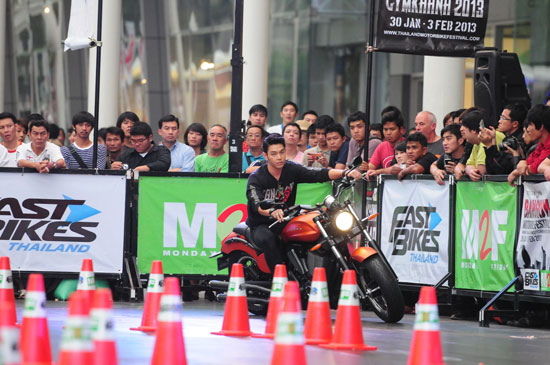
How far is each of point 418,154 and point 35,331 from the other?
7298 millimetres

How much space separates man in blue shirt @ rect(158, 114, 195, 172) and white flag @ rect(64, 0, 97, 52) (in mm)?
1499

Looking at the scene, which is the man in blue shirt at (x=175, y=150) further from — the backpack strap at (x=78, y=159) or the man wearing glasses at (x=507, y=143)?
the man wearing glasses at (x=507, y=143)

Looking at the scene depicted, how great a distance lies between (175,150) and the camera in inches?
621

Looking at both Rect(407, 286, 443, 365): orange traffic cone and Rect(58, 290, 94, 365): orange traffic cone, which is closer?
Rect(58, 290, 94, 365): orange traffic cone

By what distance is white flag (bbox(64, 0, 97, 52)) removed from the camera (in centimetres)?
1536

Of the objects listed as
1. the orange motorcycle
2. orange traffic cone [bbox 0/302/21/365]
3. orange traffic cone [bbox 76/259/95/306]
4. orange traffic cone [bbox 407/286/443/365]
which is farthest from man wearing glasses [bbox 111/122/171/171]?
orange traffic cone [bbox 0/302/21/365]

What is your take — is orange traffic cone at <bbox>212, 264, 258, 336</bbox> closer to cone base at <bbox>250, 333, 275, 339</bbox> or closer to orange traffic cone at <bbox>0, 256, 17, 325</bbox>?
cone base at <bbox>250, 333, 275, 339</bbox>

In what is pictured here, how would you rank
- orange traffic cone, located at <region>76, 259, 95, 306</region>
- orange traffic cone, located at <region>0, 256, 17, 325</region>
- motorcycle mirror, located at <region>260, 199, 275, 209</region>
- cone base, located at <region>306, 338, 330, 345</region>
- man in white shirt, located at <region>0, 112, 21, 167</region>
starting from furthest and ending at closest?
man in white shirt, located at <region>0, 112, 21, 167</region>
motorcycle mirror, located at <region>260, 199, 275, 209</region>
orange traffic cone, located at <region>76, 259, 95, 306</region>
orange traffic cone, located at <region>0, 256, 17, 325</region>
cone base, located at <region>306, 338, 330, 345</region>

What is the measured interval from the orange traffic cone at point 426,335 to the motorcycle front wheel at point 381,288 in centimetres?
325

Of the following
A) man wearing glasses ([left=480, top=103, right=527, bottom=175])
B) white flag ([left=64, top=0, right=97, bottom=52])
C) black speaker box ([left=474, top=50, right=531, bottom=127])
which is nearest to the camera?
man wearing glasses ([left=480, top=103, right=527, bottom=175])

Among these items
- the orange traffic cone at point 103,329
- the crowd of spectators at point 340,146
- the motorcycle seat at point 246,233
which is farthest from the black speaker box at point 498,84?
the orange traffic cone at point 103,329

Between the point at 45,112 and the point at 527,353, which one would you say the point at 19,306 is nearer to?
the point at 527,353

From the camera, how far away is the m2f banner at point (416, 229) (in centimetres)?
1320

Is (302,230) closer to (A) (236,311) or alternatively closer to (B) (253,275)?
(B) (253,275)
